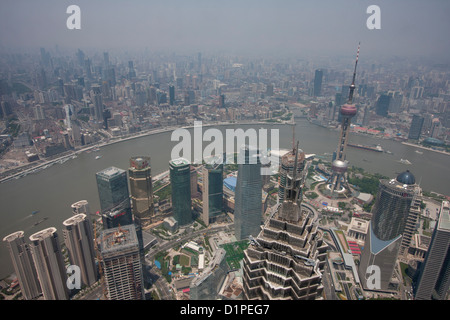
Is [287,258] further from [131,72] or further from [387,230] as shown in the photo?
[131,72]

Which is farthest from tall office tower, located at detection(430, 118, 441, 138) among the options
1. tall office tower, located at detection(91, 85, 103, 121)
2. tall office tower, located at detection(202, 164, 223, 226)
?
tall office tower, located at detection(91, 85, 103, 121)

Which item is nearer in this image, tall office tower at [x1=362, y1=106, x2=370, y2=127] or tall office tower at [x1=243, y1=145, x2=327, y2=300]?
tall office tower at [x1=243, y1=145, x2=327, y2=300]

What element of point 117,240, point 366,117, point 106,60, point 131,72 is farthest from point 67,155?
point 366,117

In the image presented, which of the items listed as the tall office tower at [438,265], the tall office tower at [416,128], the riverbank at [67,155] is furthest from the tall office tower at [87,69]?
the tall office tower at [438,265]

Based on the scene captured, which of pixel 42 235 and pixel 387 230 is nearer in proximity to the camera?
pixel 42 235

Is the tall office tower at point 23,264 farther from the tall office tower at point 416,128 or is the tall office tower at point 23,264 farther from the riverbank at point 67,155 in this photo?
the tall office tower at point 416,128

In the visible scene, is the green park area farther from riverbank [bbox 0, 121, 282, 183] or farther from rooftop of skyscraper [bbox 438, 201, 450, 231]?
riverbank [bbox 0, 121, 282, 183]

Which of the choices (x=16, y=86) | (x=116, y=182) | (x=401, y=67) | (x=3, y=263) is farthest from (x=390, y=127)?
(x=16, y=86)
